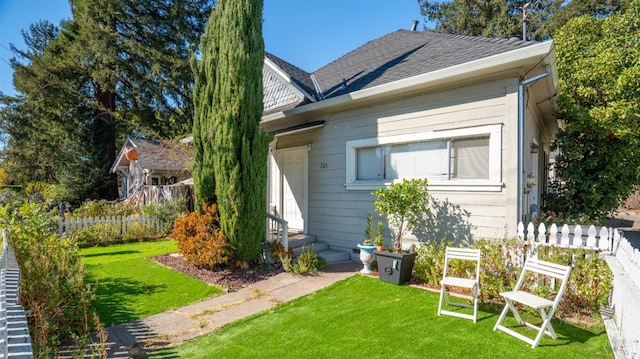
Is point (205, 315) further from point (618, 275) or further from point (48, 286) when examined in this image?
point (618, 275)

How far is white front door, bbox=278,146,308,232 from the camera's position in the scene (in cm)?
852

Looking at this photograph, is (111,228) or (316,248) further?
(111,228)

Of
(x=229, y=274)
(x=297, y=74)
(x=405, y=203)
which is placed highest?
(x=297, y=74)

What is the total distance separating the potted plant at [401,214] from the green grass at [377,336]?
66cm

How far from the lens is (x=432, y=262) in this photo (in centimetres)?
557

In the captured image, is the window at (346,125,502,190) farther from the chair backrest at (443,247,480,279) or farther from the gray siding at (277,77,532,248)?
the chair backrest at (443,247,480,279)

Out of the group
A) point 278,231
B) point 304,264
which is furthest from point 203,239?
point 304,264

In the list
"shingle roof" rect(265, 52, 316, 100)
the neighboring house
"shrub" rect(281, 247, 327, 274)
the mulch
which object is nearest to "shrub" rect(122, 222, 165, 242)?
the neighboring house

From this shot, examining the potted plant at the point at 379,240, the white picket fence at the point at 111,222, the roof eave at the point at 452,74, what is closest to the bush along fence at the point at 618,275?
the potted plant at the point at 379,240

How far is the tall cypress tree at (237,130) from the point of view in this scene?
6332mm

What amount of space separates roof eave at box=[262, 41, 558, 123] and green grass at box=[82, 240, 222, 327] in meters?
4.46

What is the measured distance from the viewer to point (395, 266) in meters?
5.43

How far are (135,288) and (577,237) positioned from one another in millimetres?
6844

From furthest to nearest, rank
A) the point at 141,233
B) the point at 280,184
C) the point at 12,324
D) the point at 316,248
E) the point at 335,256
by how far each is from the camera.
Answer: the point at 141,233 < the point at 280,184 < the point at 316,248 < the point at 335,256 < the point at 12,324
